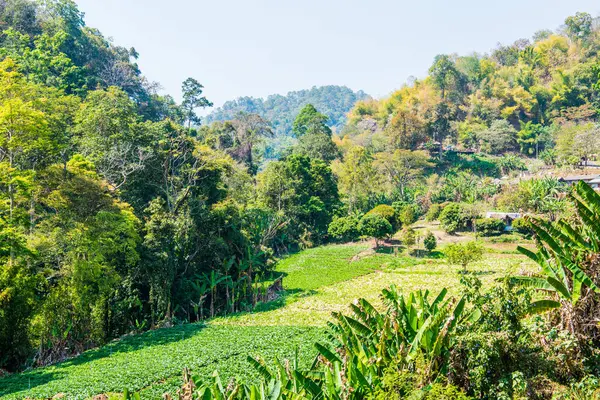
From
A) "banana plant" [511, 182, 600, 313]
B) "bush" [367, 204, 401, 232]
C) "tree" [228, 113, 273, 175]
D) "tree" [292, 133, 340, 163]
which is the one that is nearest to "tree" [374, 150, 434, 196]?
"tree" [292, 133, 340, 163]

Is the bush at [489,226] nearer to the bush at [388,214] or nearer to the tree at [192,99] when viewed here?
the bush at [388,214]

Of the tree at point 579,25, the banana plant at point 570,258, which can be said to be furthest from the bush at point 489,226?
the tree at point 579,25

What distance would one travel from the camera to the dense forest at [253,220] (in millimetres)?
6887

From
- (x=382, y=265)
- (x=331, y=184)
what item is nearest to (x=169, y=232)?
(x=382, y=265)

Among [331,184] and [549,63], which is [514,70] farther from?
[331,184]

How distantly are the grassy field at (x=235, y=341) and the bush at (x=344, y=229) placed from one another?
30.5ft

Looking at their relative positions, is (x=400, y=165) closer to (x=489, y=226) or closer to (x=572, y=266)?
(x=489, y=226)

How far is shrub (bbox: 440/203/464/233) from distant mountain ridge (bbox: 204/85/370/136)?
109915 mm

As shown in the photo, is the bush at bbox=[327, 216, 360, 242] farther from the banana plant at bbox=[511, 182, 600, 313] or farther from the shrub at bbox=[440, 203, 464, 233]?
the banana plant at bbox=[511, 182, 600, 313]

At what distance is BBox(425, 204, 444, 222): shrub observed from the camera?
148 ft

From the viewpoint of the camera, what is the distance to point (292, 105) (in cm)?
17638

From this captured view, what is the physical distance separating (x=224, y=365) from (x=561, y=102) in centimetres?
7270

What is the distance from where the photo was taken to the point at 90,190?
53.8ft

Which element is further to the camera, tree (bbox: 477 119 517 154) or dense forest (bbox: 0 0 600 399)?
tree (bbox: 477 119 517 154)
